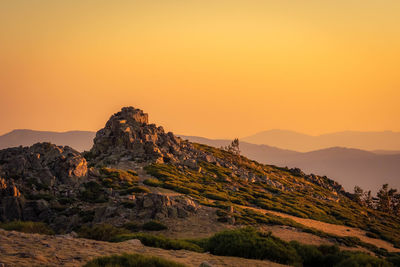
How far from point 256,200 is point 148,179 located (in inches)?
803

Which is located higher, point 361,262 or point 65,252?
point 65,252

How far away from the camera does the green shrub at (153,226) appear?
1436 inches

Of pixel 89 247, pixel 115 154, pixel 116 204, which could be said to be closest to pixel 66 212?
pixel 116 204

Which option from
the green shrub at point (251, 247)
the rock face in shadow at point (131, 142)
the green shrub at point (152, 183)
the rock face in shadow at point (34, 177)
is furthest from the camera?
the rock face in shadow at point (131, 142)

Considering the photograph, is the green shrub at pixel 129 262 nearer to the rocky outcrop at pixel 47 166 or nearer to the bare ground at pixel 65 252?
the bare ground at pixel 65 252

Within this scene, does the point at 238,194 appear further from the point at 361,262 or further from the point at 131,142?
the point at 361,262

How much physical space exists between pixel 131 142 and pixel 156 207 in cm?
3659

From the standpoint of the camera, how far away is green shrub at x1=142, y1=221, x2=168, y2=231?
120 feet

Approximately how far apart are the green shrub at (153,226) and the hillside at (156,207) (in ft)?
0.33

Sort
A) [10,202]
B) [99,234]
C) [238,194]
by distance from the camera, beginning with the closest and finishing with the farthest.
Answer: [99,234] < [10,202] < [238,194]

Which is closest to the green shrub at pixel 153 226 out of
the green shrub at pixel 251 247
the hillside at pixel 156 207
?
the hillside at pixel 156 207

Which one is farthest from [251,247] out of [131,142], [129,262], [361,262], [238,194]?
[131,142]

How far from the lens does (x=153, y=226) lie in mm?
36719

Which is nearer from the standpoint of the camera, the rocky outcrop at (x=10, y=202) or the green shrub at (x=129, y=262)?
the green shrub at (x=129, y=262)
